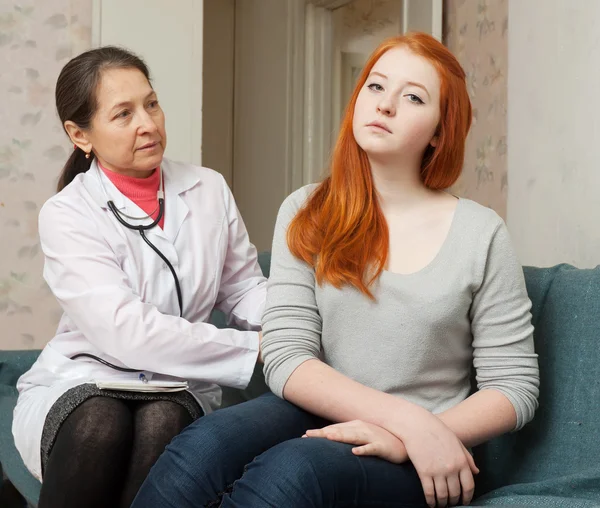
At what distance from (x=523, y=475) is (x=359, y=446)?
1.44 ft

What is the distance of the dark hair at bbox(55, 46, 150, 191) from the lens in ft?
5.75

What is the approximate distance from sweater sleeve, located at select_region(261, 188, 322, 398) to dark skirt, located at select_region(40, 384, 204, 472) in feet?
0.61

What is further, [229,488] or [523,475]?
[523,475]

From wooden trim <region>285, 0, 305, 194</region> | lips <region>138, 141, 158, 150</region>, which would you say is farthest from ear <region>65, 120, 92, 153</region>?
wooden trim <region>285, 0, 305, 194</region>

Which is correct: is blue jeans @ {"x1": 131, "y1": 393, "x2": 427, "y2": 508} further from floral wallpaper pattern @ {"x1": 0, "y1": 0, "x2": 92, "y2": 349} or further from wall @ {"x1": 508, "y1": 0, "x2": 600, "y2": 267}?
floral wallpaper pattern @ {"x1": 0, "y1": 0, "x2": 92, "y2": 349}

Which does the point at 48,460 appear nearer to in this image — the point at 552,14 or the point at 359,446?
the point at 359,446

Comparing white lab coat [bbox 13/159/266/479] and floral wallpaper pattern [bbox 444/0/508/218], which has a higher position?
floral wallpaper pattern [bbox 444/0/508/218]

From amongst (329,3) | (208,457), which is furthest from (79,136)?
(329,3)

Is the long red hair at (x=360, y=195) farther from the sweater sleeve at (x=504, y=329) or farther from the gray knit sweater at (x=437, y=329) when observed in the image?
the sweater sleeve at (x=504, y=329)

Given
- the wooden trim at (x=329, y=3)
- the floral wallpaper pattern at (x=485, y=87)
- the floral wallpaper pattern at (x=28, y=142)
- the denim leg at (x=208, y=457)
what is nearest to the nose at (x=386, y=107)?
the denim leg at (x=208, y=457)

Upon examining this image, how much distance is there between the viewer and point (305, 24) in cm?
392

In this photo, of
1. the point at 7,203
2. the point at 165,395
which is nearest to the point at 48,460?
the point at 165,395

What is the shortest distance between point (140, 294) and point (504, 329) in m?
0.73

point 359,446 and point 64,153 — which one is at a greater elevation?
point 64,153
